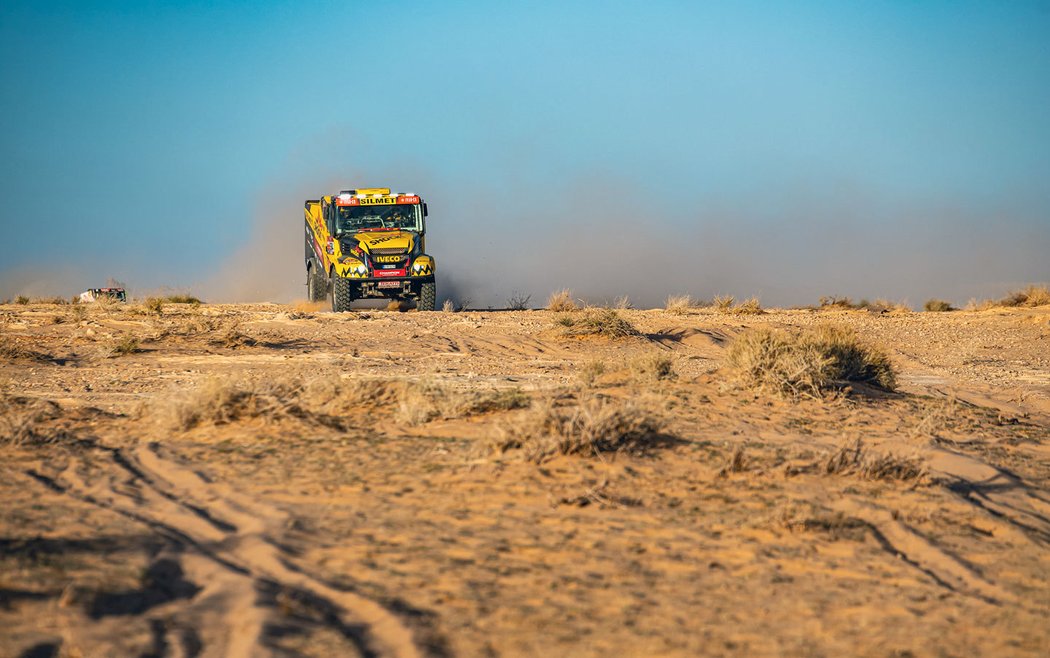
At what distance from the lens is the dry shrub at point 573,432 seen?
789 centimetres

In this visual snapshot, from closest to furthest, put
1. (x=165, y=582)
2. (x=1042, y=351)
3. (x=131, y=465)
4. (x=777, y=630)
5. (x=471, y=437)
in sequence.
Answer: (x=777, y=630) → (x=165, y=582) → (x=131, y=465) → (x=471, y=437) → (x=1042, y=351)

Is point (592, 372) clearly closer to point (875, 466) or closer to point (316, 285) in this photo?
point (875, 466)

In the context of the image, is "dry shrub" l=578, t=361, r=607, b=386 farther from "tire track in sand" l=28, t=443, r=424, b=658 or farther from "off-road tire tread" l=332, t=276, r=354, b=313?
"off-road tire tread" l=332, t=276, r=354, b=313

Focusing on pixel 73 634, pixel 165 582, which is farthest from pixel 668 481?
pixel 73 634

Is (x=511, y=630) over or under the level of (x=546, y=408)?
under

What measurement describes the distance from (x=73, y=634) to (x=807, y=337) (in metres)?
9.71

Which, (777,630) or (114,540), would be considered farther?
(114,540)

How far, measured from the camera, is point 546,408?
8234 millimetres

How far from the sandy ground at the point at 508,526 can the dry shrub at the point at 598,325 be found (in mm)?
7578

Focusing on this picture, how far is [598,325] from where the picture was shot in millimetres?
20609

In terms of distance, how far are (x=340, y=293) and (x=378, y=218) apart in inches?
83.2

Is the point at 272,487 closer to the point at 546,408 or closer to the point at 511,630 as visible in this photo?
the point at 546,408

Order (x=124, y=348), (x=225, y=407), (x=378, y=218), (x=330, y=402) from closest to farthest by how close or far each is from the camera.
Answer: (x=225, y=407) < (x=330, y=402) < (x=124, y=348) < (x=378, y=218)

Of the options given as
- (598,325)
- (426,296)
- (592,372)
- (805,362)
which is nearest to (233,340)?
(598,325)
